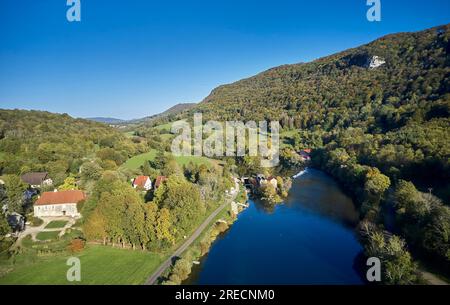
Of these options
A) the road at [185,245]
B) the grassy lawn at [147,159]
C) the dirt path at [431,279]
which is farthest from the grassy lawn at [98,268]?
the grassy lawn at [147,159]

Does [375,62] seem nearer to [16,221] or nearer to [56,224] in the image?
[56,224]

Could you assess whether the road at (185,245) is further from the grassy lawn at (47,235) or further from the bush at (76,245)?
the grassy lawn at (47,235)

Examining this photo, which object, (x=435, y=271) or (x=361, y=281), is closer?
(x=435, y=271)

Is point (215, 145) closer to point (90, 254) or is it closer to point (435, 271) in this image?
point (90, 254)

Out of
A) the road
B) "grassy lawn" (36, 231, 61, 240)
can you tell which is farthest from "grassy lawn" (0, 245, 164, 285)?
"grassy lawn" (36, 231, 61, 240)

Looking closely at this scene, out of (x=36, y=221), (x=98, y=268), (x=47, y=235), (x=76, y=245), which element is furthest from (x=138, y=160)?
(x=98, y=268)
